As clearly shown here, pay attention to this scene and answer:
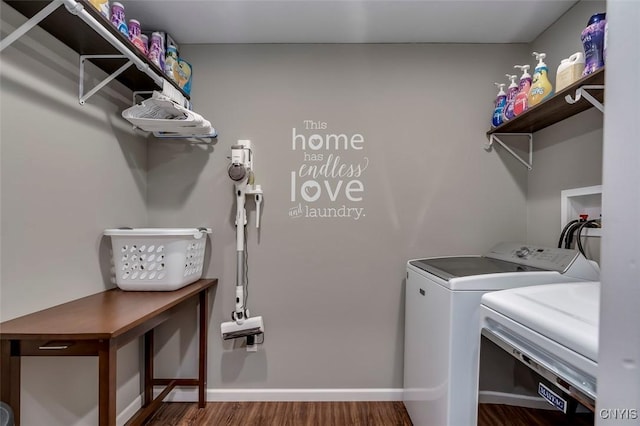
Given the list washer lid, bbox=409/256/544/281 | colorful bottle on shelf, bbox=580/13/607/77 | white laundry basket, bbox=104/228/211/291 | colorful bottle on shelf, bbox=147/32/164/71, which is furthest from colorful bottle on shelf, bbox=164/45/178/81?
colorful bottle on shelf, bbox=580/13/607/77

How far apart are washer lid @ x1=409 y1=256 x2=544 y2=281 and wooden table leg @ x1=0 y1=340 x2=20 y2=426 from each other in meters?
1.56

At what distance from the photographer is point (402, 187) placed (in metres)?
2.08

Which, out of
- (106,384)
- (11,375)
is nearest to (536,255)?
(106,384)

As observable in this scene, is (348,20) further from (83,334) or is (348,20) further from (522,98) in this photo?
(83,334)

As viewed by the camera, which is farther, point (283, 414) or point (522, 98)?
point (283, 414)

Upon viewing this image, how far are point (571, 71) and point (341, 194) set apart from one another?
128cm

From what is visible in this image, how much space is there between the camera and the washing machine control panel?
1.41 metres

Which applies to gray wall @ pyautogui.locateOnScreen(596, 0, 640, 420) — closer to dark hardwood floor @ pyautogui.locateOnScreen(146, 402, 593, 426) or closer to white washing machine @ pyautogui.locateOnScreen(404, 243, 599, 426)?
white washing machine @ pyautogui.locateOnScreen(404, 243, 599, 426)

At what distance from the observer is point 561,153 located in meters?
1.79

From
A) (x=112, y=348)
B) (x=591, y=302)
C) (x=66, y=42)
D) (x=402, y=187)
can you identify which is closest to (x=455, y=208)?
(x=402, y=187)

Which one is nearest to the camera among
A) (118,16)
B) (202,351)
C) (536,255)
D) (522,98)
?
(118,16)

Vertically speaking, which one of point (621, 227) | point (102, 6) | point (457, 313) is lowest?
point (457, 313)

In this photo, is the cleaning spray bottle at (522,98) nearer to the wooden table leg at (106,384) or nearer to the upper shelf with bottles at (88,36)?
the upper shelf with bottles at (88,36)

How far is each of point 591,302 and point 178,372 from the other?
2198mm
